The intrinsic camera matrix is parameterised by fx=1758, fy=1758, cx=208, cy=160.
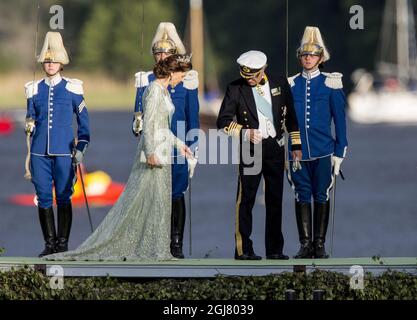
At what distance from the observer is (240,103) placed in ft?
51.9

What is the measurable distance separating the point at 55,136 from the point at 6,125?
70687mm

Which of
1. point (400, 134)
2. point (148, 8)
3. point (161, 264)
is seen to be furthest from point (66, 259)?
point (400, 134)

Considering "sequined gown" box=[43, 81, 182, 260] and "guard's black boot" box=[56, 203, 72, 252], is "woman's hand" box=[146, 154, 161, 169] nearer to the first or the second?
"sequined gown" box=[43, 81, 182, 260]

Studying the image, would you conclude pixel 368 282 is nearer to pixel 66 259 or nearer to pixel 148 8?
pixel 66 259

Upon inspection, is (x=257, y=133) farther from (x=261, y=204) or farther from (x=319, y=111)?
(x=261, y=204)

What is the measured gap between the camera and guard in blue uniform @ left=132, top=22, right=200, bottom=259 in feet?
53.3

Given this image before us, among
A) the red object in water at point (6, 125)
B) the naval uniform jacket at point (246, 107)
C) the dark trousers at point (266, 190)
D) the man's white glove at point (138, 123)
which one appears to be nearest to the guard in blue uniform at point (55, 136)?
the man's white glove at point (138, 123)

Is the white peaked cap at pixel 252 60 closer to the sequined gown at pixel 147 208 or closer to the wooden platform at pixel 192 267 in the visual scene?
the sequined gown at pixel 147 208

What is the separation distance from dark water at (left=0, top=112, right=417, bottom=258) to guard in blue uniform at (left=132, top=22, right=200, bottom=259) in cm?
207

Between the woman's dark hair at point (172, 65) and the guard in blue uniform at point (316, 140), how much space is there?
1.30m

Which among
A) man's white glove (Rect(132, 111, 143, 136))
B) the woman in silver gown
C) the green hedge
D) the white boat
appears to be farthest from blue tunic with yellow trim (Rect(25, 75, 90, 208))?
the white boat

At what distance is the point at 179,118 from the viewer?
Answer: 16438 millimetres

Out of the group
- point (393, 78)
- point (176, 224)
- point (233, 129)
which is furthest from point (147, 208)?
point (393, 78)
